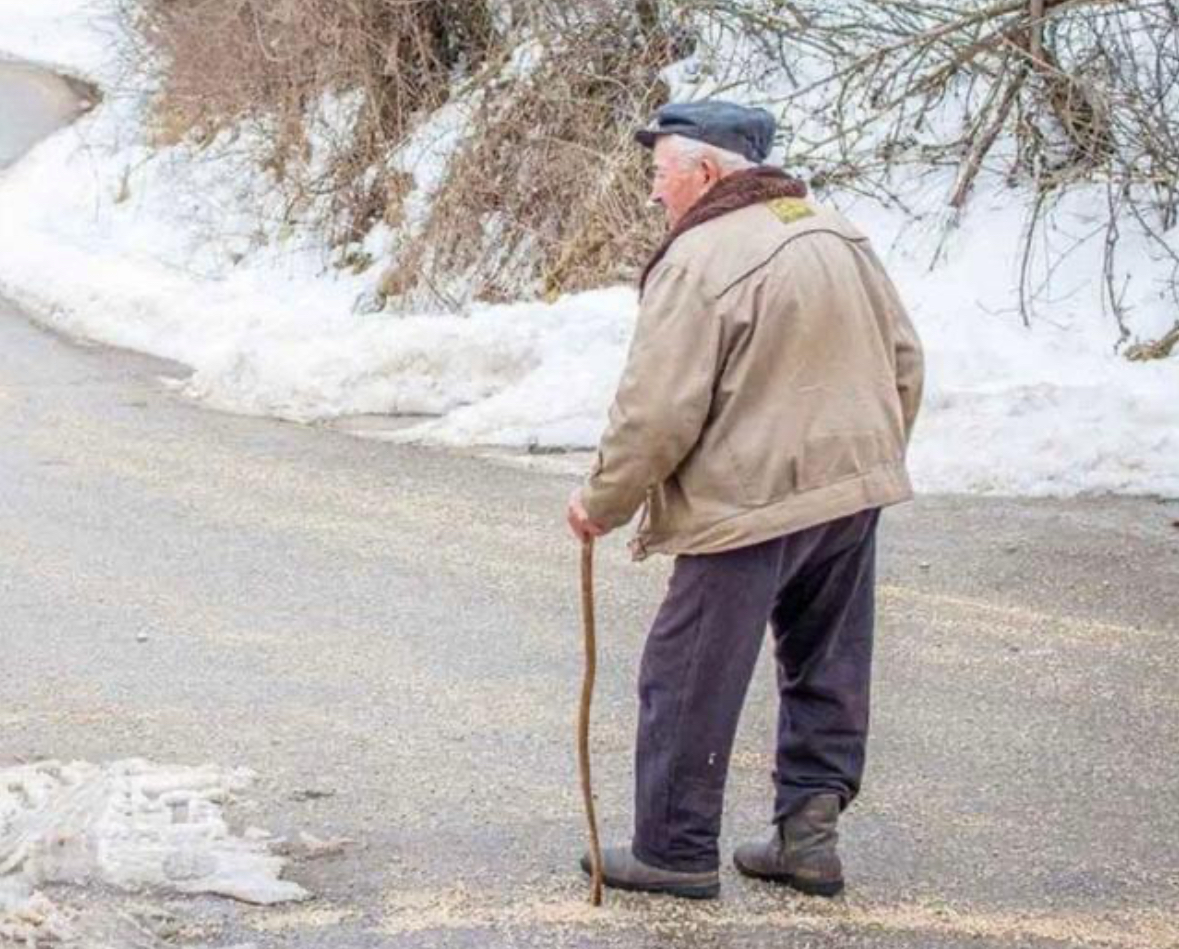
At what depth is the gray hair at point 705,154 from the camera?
15.2ft

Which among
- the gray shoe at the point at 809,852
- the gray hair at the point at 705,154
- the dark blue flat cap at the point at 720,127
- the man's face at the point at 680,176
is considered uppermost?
the dark blue flat cap at the point at 720,127

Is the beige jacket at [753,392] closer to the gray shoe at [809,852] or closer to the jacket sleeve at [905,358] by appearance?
the jacket sleeve at [905,358]

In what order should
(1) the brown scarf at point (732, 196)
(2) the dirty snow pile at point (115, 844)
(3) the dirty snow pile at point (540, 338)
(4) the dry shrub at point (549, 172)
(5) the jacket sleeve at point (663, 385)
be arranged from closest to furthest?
(5) the jacket sleeve at point (663, 385) < (1) the brown scarf at point (732, 196) < (2) the dirty snow pile at point (115, 844) < (3) the dirty snow pile at point (540, 338) < (4) the dry shrub at point (549, 172)

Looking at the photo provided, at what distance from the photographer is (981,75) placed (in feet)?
42.5

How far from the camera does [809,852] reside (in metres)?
4.93

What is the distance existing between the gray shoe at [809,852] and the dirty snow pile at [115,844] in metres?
1.09

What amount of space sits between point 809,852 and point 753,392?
43.6 inches

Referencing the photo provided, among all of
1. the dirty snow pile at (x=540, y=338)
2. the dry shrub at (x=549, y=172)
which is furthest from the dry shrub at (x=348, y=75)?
the dry shrub at (x=549, y=172)

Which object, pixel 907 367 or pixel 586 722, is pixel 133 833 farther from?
pixel 907 367

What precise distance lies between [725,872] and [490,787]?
0.86m

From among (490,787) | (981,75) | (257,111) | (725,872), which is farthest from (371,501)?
(257,111)

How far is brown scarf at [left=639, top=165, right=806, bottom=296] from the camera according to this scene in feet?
15.1

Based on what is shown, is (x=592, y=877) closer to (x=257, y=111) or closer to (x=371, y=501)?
(x=371, y=501)

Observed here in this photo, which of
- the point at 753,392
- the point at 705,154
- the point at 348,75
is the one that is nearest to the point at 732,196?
the point at 705,154
